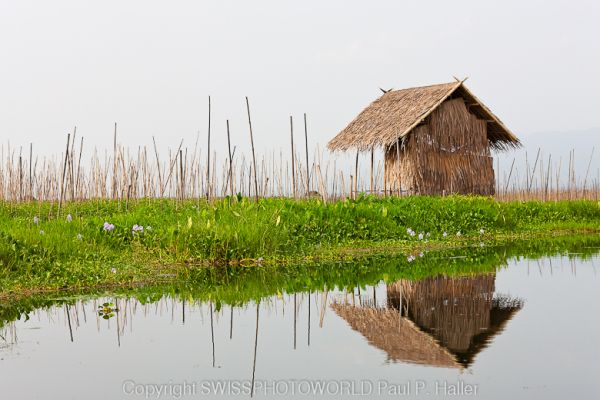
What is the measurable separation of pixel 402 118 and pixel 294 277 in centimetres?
1237

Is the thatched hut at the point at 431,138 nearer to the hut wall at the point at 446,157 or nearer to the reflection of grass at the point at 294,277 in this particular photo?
the hut wall at the point at 446,157

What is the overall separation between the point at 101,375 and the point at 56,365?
1.80ft

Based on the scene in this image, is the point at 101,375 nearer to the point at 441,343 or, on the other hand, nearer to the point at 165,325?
the point at 165,325

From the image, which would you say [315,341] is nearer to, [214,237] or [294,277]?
[294,277]

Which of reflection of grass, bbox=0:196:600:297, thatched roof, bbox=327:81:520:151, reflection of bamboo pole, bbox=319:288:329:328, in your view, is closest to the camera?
reflection of bamboo pole, bbox=319:288:329:328

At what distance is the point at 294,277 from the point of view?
1016 cm

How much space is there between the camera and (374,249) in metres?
13.5

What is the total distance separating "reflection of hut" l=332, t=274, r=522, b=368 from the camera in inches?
225

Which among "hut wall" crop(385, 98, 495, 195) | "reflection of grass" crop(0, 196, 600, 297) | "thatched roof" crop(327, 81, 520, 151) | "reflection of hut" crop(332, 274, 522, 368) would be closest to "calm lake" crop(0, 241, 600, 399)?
"reflection of hut" crop(332, 274, 522, 368)

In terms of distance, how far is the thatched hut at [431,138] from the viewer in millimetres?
21328

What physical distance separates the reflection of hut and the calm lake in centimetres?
2

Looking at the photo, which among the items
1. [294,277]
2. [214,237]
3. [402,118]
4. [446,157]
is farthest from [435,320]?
[446,157]

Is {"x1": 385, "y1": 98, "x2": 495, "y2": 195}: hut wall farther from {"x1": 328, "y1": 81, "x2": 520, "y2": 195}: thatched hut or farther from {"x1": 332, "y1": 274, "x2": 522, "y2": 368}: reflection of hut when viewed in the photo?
{"x1": 332, "y1": 274, "x2": 522, "y2": 368}: reflection of hut

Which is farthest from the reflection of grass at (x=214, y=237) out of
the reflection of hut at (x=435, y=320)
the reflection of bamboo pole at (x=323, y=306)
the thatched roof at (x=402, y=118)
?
the thatched roof at (x=402, y=118)
